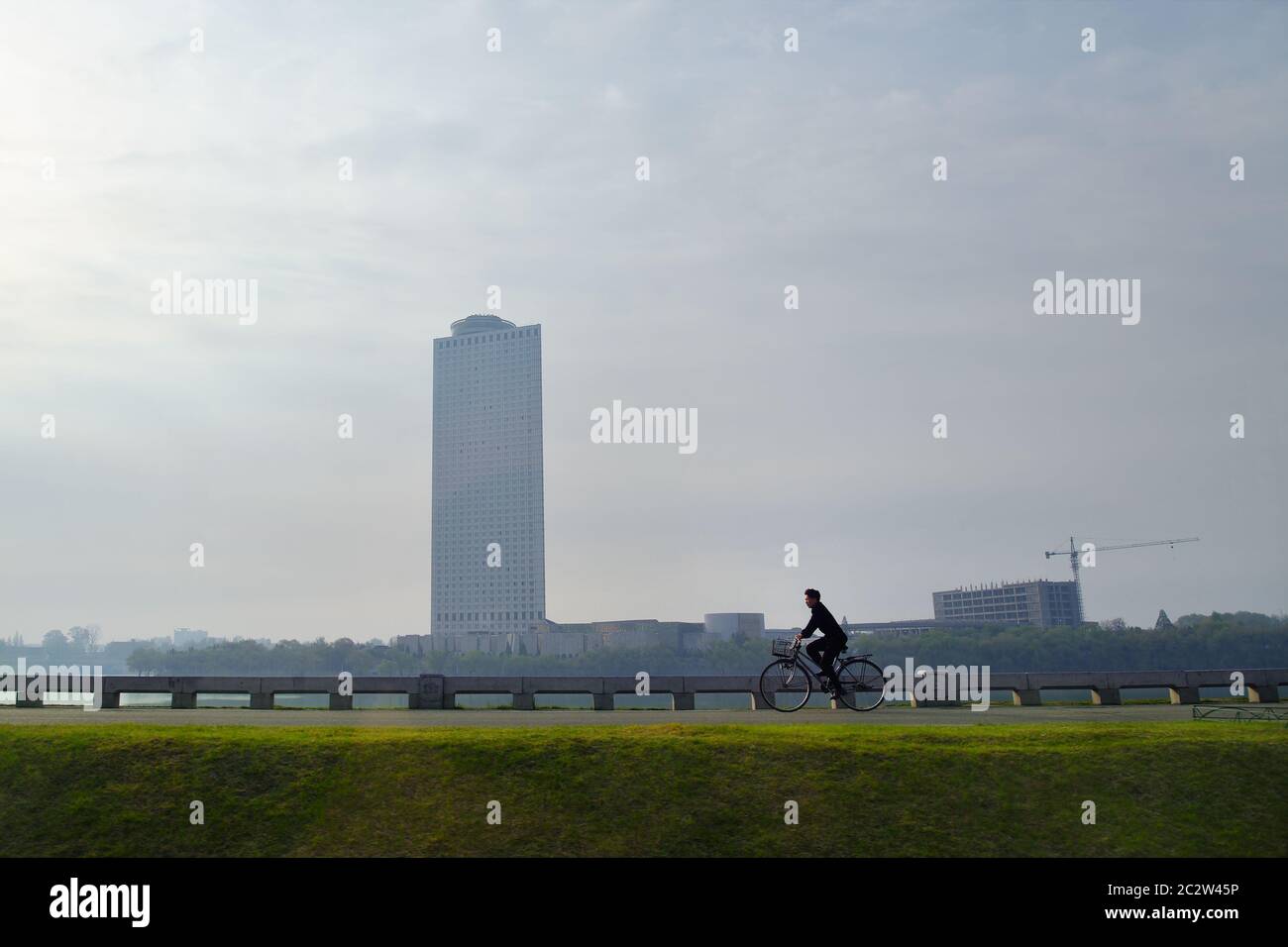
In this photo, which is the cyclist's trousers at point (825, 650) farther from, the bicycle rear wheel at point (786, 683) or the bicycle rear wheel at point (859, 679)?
the bicycle rear wheel at point (859, 679)

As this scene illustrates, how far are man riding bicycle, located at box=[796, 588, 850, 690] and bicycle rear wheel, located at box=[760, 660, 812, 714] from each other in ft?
1.92

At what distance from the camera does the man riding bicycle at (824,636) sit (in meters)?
23.2

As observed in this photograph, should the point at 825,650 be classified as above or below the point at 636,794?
above

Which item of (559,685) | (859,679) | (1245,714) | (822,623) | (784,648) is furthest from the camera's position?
(559,685)

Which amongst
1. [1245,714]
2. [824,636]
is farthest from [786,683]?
[1245,714]

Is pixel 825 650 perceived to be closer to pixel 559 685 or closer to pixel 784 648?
pixel 784 648

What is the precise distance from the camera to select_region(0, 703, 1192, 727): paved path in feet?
71.6

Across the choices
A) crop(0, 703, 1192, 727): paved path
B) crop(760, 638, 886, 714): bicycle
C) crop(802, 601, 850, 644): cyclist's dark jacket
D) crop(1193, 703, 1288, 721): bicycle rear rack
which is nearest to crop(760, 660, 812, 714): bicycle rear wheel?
crop(760, 638, 886, 714): bicycle

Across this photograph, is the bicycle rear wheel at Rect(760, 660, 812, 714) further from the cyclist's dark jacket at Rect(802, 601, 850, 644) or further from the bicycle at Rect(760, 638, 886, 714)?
the cyclist's dark jacket at Rect(802, 601, 850, 644)

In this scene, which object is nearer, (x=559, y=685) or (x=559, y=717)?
(x=559, y=717)

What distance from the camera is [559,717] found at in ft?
77.5

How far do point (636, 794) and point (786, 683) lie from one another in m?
9.78
